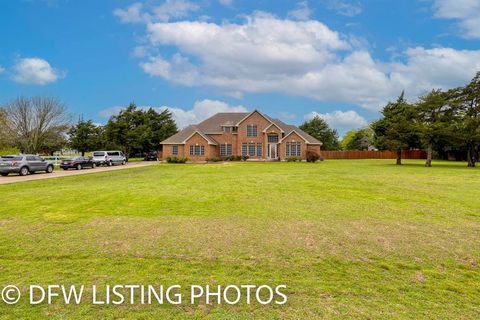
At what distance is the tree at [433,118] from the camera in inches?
1487

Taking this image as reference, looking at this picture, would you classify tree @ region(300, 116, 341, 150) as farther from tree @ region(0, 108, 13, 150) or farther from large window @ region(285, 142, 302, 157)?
tree @ region(0, 108, 13, 150)

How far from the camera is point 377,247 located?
7.01m

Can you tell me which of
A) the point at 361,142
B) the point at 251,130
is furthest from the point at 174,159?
the point at 361,142

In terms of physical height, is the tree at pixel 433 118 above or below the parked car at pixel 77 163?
above

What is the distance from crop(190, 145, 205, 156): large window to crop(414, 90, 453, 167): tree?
29.6 meters

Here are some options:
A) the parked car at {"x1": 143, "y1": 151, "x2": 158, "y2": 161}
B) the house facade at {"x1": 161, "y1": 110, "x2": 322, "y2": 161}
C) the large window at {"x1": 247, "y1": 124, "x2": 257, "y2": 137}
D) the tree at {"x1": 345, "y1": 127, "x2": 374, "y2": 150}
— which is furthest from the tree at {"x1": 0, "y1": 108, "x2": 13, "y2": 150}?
the tree at {"x1": 345, "y1": 127, "x2": 374, "y2": 150}

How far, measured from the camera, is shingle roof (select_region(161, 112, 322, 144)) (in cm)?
5172

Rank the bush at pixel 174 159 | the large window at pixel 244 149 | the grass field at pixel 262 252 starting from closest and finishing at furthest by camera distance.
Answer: the grass field at pixel 262 252
the bush at pixel 174 159
the large window at pixel 244 149

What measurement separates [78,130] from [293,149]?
42.4m

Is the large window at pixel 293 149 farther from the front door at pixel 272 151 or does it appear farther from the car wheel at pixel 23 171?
the car wheel at pixel 23 171

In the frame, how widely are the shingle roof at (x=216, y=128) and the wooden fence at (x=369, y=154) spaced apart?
13.0 m

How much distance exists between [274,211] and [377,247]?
405 cm

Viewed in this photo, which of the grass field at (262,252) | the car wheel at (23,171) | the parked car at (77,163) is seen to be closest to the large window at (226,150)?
the parked car at (77,163)

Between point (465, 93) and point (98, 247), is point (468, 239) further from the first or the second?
point (465, 93)
